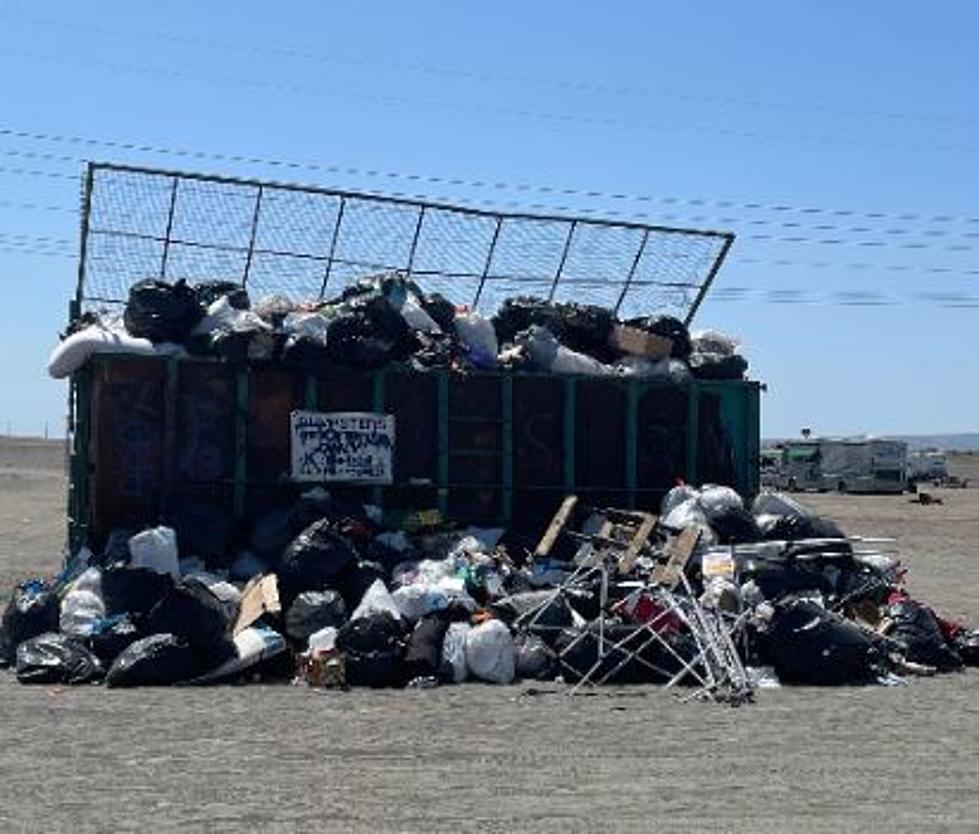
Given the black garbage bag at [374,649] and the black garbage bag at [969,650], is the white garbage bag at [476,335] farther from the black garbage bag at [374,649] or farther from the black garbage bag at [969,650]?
the black garbage bag at [969,650]

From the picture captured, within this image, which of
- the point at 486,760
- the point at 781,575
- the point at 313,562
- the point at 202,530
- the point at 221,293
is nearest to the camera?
the point at 486,760

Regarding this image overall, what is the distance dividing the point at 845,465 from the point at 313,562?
148 feet

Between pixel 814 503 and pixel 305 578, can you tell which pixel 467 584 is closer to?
pixel 305 578

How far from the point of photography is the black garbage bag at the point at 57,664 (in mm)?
10227

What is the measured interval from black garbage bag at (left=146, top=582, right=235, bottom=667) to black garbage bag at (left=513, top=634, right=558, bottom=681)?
1966 millimetres

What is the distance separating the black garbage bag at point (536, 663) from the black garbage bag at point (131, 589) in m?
2.54

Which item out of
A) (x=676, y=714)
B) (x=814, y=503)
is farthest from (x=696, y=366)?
(x=814, y=503)

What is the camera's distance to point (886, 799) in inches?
269

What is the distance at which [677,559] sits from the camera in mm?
11492

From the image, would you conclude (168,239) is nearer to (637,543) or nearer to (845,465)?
(637,543)

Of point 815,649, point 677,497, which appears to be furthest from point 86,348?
point 815,649

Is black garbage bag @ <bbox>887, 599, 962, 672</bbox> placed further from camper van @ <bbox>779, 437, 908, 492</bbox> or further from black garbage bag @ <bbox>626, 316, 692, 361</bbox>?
camper van @ <bbox>779, 437, 908, 492</bbox>

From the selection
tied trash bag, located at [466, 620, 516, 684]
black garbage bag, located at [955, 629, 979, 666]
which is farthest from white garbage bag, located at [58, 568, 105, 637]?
black garbage bag, located at [955, 629, 979, 666]

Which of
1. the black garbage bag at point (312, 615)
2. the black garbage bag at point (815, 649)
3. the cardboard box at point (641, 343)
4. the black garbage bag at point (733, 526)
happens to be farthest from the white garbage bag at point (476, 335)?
the black garbage bag at point (815, 649)
